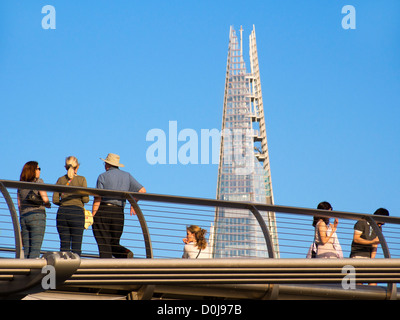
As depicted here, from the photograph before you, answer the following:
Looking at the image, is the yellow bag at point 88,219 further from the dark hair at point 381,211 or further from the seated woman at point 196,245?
the dark hair at point 381,211

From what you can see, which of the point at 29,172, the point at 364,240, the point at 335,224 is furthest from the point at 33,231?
the point at 364,240

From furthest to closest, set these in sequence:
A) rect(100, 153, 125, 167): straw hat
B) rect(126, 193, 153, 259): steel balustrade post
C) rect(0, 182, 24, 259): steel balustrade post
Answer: rect(100, 153, 125, 167): straw hat → rect(126, 193, 153, 259): steel balustrade post → rect(0, 182, 24, 259): steel balustrade post

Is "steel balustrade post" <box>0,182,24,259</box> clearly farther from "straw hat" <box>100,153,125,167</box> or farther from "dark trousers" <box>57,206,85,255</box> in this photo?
"straw hat" <box>100,153,125,167</box>

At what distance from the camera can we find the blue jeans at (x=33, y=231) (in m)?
8.05

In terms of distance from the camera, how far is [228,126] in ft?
495

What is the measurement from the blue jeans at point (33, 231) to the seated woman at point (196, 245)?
6.32 ft

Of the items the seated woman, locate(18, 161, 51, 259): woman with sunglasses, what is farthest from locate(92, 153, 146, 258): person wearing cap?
the seated woman

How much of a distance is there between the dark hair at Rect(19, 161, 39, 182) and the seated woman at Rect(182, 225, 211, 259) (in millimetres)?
1958

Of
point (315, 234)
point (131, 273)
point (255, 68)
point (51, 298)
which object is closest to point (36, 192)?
point (51, 298)

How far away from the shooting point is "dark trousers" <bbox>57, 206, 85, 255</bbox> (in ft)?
27.1

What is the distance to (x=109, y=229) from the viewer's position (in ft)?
28.2

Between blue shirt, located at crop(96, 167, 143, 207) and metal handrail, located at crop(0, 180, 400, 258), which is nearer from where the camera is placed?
metal handrail, located at crop(0, 180, 400, 258)
